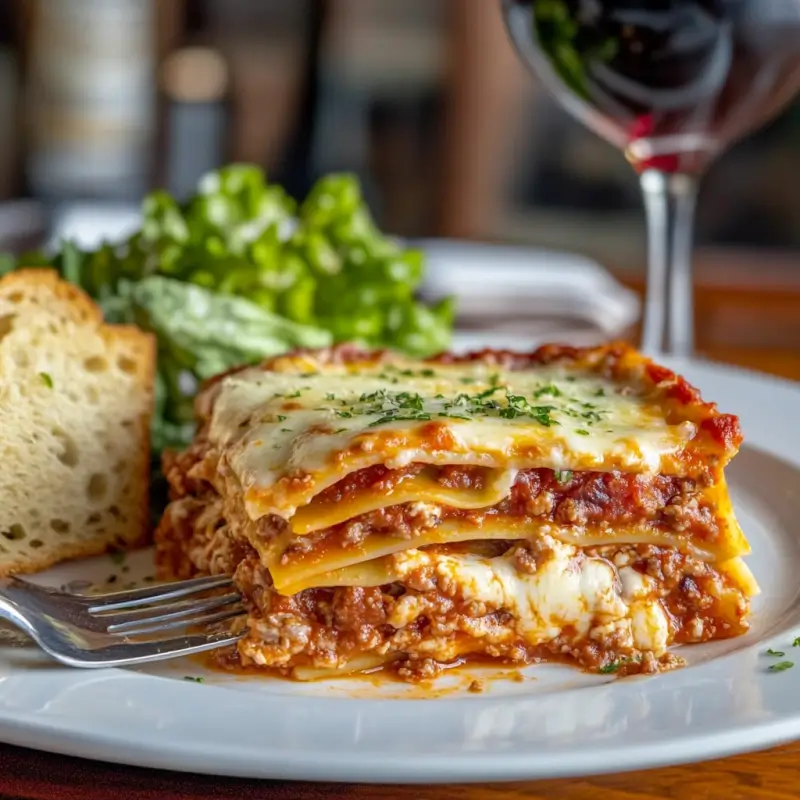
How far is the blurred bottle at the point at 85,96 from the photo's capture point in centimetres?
742

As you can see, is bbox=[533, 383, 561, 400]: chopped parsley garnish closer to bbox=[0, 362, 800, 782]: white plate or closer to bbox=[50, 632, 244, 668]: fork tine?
bbox=[0, 362, 800, 782]: white plate

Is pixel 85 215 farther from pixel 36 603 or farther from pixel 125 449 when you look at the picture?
pixel 36 603

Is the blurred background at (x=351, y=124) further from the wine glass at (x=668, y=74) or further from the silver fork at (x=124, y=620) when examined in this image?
the silver fork at (x=124, y=620)

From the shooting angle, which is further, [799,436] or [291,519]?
[799,436]

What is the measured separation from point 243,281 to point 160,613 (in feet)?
4.62

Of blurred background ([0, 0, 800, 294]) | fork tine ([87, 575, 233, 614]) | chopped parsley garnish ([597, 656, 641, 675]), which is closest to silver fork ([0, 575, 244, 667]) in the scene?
fork tine ([87, 575, 233, 614])

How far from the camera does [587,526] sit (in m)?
1.56

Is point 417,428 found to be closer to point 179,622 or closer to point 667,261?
point 179,622

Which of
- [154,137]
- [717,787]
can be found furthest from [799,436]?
[154,137]

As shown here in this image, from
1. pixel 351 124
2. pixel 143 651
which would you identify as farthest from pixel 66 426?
pixel 351 124

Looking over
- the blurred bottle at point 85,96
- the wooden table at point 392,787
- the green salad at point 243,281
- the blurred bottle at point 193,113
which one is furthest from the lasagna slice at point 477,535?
the blurred bottle at point 85,96

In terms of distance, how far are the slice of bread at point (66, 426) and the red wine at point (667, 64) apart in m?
0.99

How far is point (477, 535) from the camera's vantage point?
5.02 ft

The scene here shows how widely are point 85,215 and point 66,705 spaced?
2.87m
